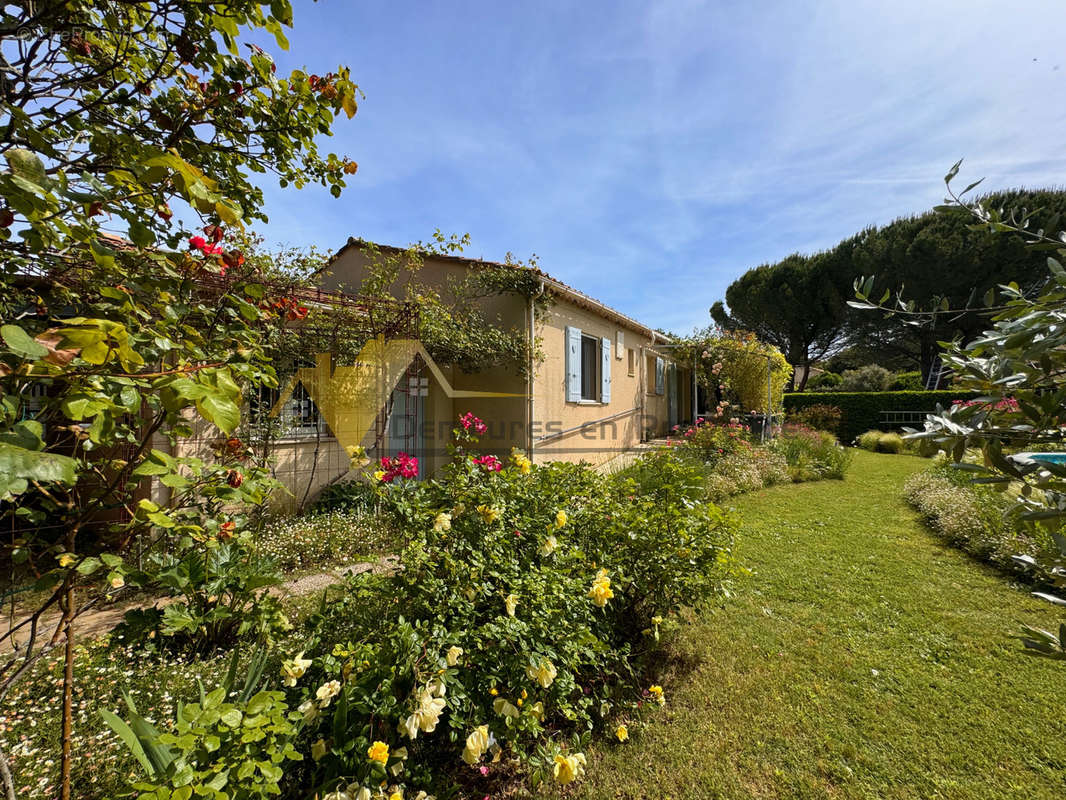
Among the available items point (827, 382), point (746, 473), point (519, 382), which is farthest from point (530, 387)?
point (827, 382)

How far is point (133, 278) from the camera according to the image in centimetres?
130

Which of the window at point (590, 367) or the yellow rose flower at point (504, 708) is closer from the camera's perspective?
the yellow rose flower at point (504, 708)

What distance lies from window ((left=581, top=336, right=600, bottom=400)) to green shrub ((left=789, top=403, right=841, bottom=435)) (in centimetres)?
898

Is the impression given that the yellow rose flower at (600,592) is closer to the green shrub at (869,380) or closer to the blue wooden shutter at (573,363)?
the blue wooden shutter at (573,363)

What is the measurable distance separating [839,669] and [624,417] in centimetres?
857

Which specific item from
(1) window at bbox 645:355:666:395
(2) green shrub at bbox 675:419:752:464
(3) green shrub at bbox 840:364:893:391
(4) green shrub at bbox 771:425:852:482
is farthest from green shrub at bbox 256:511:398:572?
(3) green shrub at bbox 840:364:893:391

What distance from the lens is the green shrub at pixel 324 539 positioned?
4660 millimetres

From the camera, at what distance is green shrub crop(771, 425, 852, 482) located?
9.12 metres

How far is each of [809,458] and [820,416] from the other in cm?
663

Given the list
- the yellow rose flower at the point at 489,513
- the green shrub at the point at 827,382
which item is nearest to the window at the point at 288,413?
the yellow rose flower at the point at 489,513

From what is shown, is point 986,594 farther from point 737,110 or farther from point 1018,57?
point 737,110

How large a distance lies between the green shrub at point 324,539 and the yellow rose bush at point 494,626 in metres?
2.76

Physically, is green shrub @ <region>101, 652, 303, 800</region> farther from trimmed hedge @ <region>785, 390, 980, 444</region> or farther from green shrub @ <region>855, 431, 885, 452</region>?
trimmed hedge @ <region>785, 390, 980, 444</region>

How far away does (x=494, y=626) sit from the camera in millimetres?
1889
